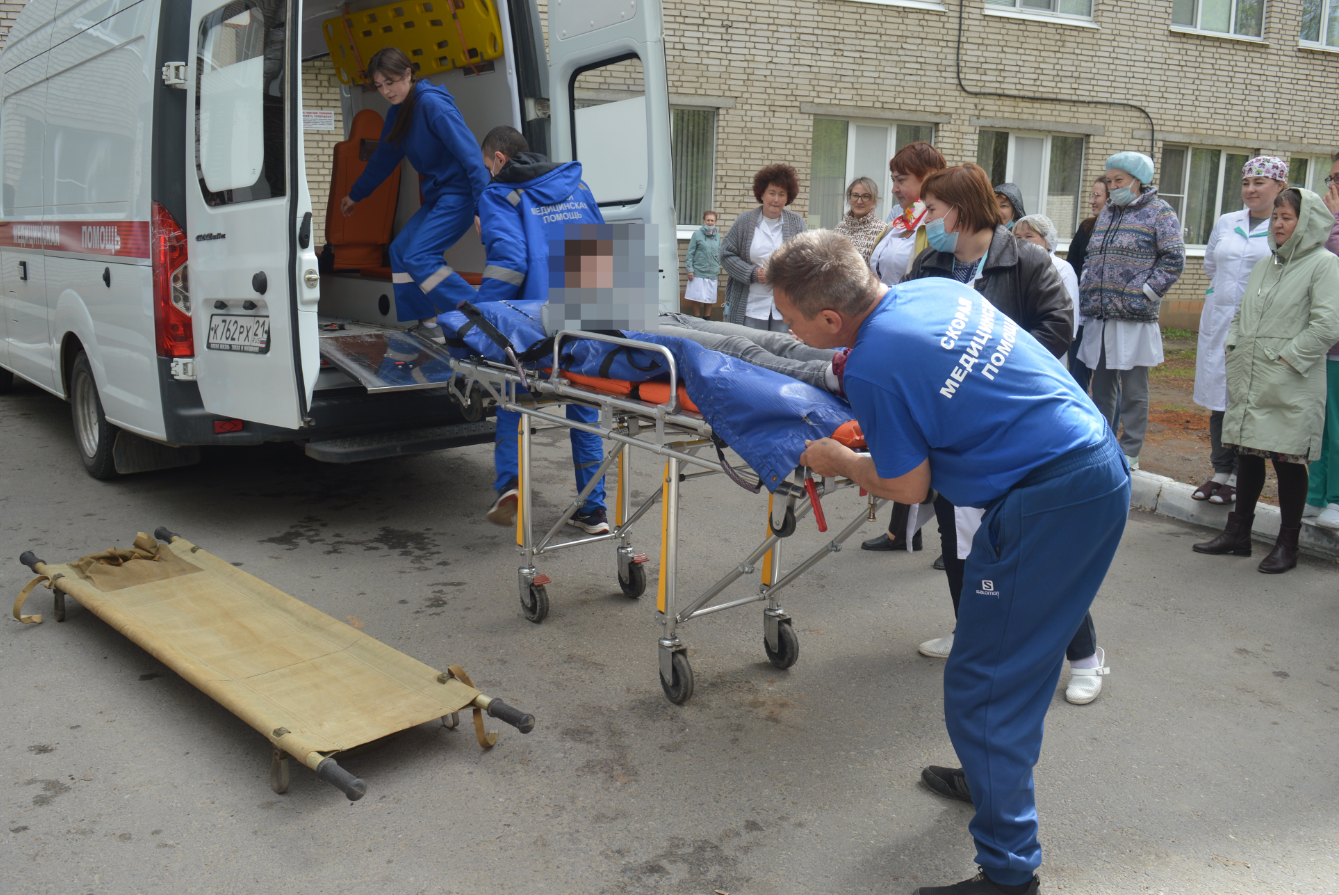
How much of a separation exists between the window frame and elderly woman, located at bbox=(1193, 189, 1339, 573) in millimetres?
13436

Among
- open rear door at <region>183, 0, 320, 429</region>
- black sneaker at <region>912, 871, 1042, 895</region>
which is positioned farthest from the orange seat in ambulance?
black sneaker at <region>912, 871, 1042, 895</region>

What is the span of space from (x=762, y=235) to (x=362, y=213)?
3139mm

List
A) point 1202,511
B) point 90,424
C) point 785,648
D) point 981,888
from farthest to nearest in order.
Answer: point 90,424 → point 1202,511 → point 785,648 → point 981,888

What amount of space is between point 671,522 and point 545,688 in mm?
800

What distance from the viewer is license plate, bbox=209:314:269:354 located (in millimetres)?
4715

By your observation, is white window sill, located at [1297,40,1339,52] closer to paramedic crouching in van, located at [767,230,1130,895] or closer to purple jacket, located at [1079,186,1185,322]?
purple jacket, located at [1079,186,1185,322]

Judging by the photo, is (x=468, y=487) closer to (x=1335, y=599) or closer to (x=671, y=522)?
(x=671, y=522)

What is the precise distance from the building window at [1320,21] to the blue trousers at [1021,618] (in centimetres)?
1933

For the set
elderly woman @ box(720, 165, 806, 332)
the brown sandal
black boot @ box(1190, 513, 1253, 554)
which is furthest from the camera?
elderly woman @ box(720, 165, 806, 332)

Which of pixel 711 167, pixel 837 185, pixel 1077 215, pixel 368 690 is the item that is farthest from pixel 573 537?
pixel 1077 215

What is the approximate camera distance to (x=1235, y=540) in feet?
17.6

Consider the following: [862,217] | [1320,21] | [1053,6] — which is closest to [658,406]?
[862,217]

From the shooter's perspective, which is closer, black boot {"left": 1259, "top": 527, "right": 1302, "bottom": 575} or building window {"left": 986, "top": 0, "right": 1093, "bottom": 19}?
black boot {"left": 1259, "top": 527, "right": 1302, "bottom": 575}

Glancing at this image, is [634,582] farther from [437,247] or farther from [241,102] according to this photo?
[241,102]
